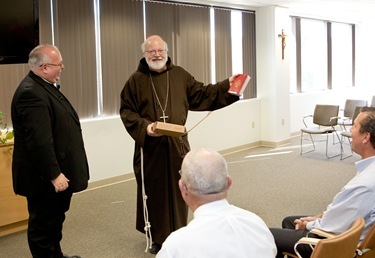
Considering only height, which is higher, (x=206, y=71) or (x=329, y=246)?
(x=206, y=71)

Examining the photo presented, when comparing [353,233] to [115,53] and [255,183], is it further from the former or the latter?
A: [115,53]

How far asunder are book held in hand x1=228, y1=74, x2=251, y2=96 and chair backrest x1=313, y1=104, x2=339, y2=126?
430 cm

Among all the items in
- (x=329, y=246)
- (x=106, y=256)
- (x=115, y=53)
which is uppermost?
(x=115, y=53)

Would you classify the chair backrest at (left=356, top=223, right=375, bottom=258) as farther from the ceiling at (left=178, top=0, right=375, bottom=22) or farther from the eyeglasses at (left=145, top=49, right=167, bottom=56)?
the ceiling at (left=178, top=0, right=375, bottom=22)

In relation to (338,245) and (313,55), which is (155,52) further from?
(313,55)

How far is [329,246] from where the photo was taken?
1848 millimetres

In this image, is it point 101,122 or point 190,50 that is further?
point 190,50

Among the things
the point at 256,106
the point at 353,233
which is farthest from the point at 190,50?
the point at 353,233

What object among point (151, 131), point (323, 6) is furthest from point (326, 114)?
point (151, 131)

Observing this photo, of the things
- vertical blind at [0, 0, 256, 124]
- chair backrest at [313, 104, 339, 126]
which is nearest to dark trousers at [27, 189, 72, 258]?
vertical blind at [0, 0, 256, 124]

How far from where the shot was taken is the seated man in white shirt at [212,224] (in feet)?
4.64

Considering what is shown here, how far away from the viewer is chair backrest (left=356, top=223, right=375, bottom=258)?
217 cm

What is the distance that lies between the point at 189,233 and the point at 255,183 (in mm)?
4355

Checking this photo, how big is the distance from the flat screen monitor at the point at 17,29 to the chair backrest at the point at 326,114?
4.94 m
